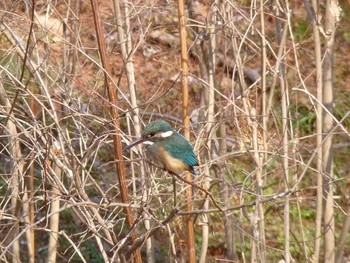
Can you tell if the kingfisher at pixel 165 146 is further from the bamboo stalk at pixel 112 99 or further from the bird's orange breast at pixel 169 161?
the bamboo stalk at pixel 112 99

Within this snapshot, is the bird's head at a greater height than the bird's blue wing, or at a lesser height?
greater

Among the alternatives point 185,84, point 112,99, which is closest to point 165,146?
point 112,99

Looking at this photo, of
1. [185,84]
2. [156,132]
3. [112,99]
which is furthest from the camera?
[185,84]

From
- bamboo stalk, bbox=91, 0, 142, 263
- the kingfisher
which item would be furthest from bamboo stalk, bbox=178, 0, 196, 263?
the kingfisher

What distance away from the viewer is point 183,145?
11.9ft

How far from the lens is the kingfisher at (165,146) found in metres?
3.53

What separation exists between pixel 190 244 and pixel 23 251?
2.61 meters

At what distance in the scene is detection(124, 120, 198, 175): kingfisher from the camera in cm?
353

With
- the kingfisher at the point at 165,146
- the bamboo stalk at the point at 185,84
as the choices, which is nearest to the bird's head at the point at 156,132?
the kingfisher at the point at 165,146

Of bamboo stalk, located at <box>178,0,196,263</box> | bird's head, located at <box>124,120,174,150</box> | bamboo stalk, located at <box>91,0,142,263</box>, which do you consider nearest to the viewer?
bird's head, located at <box>124,120,174,150</box>

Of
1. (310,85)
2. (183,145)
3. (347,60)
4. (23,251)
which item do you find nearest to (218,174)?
(183,145)

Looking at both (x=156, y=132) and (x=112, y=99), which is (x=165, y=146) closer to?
(x=156, y=132)

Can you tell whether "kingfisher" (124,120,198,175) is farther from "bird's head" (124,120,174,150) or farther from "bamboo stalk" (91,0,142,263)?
"bamboo stalk" (91,0,142,263)

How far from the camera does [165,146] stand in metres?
3.56
